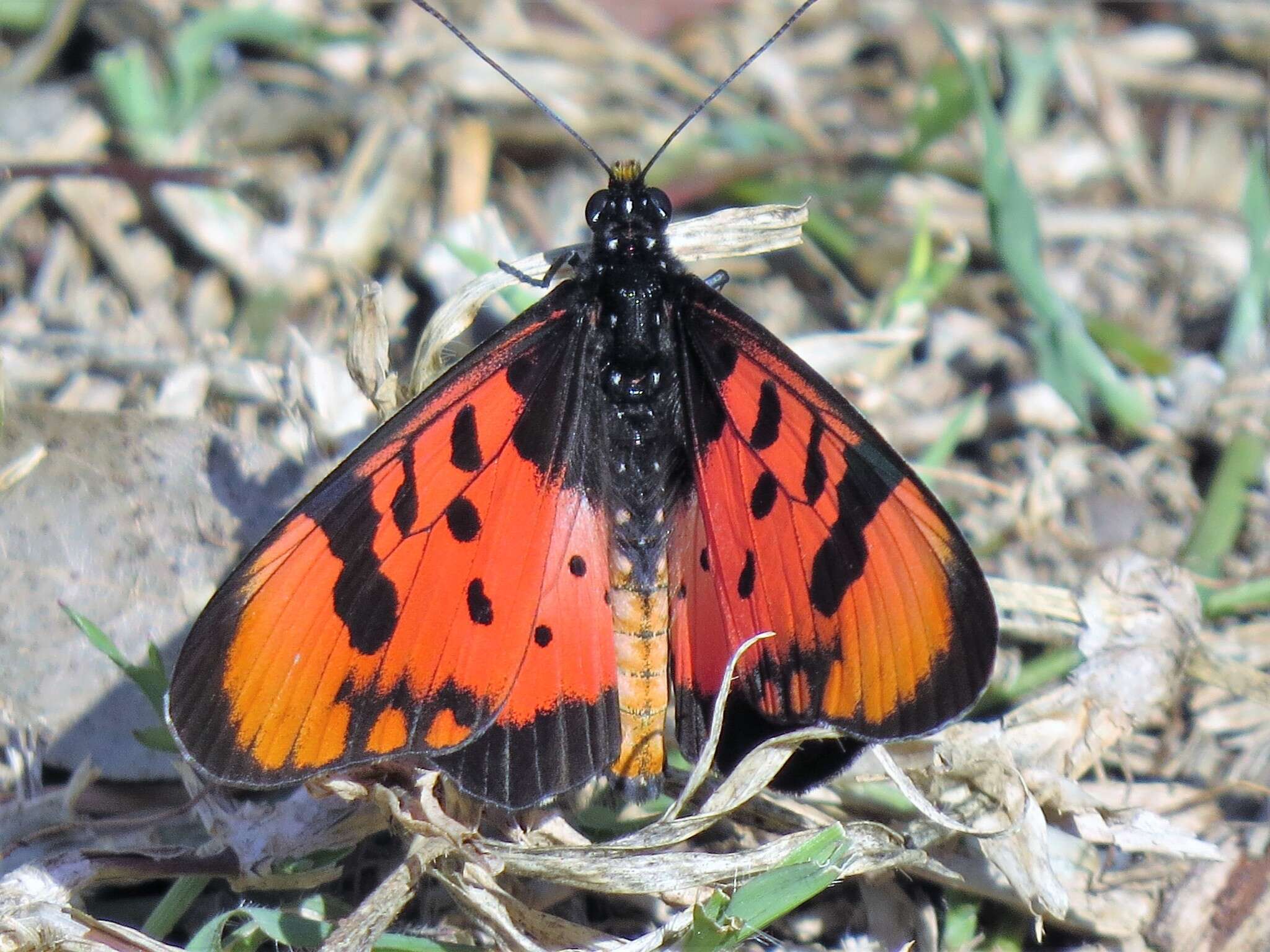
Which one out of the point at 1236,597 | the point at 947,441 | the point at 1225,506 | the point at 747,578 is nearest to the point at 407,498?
the point at 747,578

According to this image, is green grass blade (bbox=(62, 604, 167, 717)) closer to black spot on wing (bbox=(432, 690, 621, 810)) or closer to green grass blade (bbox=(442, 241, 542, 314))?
black spot on wing (bbox=(432, 690, 621, 810))

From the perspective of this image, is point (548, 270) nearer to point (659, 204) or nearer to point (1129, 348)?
point (659, 204)

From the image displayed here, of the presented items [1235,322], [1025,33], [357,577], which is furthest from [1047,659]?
[1025,33]

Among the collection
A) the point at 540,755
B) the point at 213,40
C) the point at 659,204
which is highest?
the point at 213,40

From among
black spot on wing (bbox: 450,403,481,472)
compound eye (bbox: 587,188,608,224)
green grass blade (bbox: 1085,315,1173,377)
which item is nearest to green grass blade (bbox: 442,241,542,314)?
compound eye (bbox: 587,188,608,224)

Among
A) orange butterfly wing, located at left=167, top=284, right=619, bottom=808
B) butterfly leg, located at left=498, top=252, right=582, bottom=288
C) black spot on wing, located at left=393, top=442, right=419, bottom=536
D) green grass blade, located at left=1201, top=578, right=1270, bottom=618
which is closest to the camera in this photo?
orange butterfly wing, located at left=167, top=284, right=619, bottom=808

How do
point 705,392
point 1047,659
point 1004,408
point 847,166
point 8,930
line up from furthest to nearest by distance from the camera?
point 847,166
point 1004,408
point 1047,659
point 705,392
point 8,930

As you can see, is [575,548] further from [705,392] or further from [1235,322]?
[1235,322]
